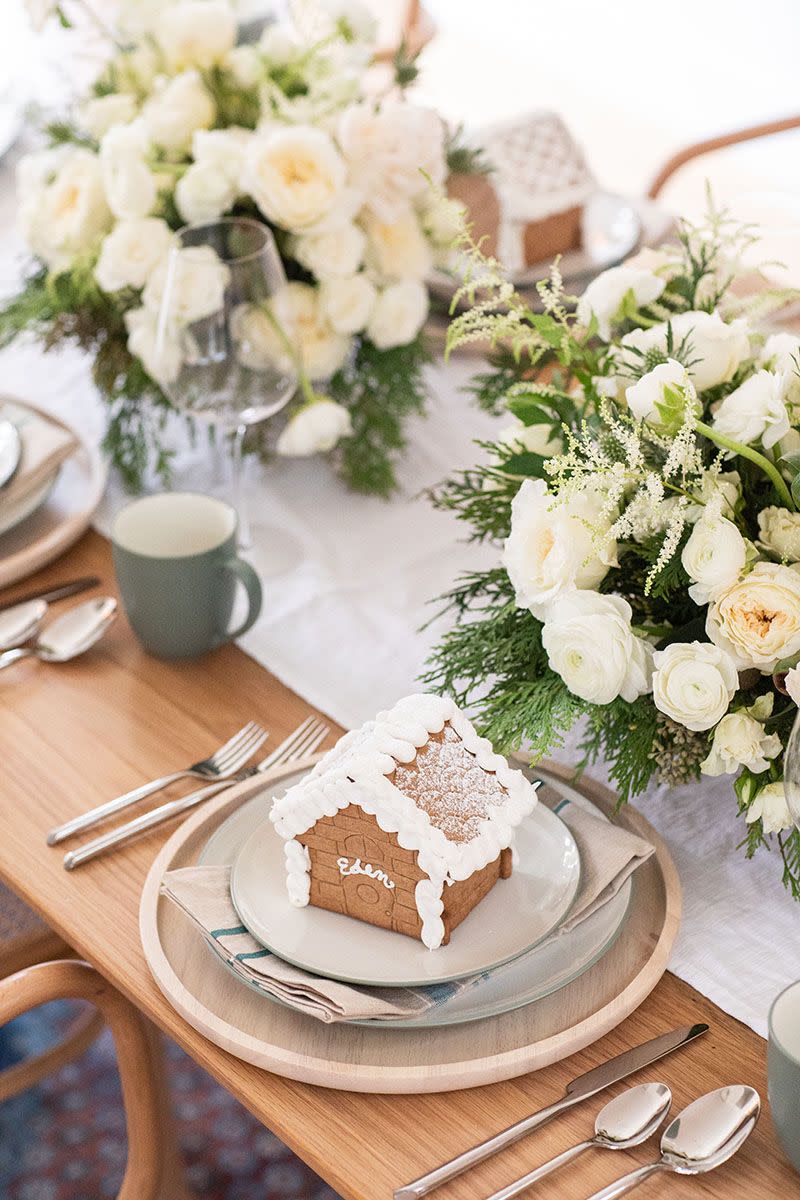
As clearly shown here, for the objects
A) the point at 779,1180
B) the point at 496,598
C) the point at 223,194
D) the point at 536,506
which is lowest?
the point at 779,1180

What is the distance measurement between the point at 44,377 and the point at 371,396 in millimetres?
471

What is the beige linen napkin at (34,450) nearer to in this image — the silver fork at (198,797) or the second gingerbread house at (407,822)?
the silver fork at (198,797)

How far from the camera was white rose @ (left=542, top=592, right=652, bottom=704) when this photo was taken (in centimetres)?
96

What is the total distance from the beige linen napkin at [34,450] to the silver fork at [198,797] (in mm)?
454

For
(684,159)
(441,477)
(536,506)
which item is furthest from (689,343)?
(684,159)

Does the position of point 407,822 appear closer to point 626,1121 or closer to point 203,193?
point 626,1121

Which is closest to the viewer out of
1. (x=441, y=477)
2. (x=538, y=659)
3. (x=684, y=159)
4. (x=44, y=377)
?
(x=538, y=659)

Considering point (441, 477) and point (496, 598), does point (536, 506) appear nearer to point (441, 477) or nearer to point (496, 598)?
point (496, 598)

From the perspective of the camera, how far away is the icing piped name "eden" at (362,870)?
36.4 inches

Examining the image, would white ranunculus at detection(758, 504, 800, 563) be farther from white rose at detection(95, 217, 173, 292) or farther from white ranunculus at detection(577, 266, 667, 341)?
white rose at detection(95, 217, 173, 292)

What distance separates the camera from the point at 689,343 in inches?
41.7

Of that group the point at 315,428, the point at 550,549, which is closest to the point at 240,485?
the point at 315,428

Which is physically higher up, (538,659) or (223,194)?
(223,194)

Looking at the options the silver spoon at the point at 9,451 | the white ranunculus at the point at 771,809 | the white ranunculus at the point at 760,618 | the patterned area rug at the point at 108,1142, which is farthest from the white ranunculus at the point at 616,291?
the patterned area rug at the point at 108,1142
